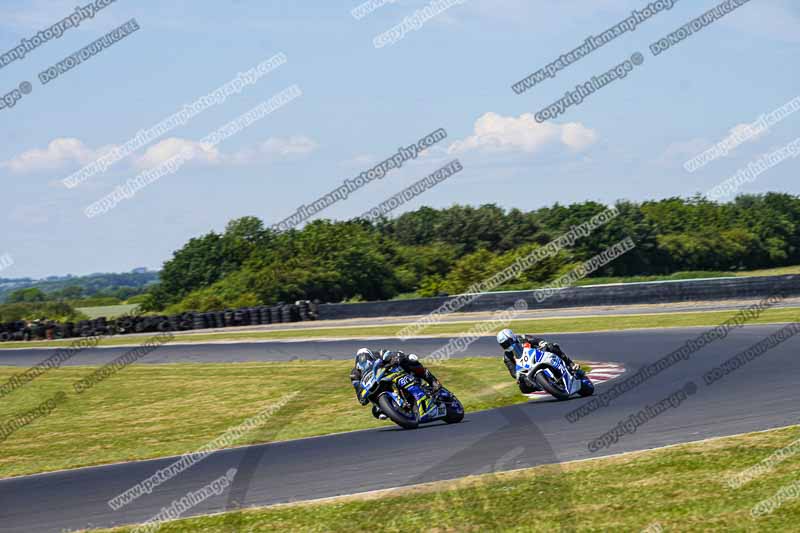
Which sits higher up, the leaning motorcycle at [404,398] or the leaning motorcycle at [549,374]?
the leaning motorcycle at [404,398]

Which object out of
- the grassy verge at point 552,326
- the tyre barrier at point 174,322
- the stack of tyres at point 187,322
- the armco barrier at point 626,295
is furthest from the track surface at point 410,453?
the stack of tyres at point 187,322

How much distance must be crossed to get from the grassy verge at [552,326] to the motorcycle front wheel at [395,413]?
48.0ft

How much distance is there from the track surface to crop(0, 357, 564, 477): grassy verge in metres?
1.07

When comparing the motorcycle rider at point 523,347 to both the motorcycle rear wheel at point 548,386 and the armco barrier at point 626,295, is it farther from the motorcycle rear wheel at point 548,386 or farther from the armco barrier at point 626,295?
the armco barrier at point 626,295

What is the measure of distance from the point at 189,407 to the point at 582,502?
12.2 meters

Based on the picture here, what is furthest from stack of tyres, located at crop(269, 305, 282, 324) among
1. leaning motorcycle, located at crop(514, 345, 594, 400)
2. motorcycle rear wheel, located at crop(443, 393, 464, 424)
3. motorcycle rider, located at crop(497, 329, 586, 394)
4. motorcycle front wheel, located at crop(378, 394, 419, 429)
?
motorcycle front wheel, located at crop(378, 394, 419, 429)

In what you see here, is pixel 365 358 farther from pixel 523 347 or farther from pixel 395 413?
pixel 523 347

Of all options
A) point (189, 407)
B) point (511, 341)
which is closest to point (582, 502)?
point (511, 341)

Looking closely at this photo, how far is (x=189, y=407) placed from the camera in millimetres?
18469

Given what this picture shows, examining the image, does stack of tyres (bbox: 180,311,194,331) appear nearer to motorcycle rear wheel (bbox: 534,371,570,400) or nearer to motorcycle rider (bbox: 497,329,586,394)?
motorcycle rider (bbox: 497,329,586,394)

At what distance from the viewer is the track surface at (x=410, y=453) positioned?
9.26 meters

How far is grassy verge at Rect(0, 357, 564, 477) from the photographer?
1380 centimetres

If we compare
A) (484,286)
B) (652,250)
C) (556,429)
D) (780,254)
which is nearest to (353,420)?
(556,429)

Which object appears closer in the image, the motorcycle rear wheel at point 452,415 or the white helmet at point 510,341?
the motorcycle rear wheel at point 452,415
